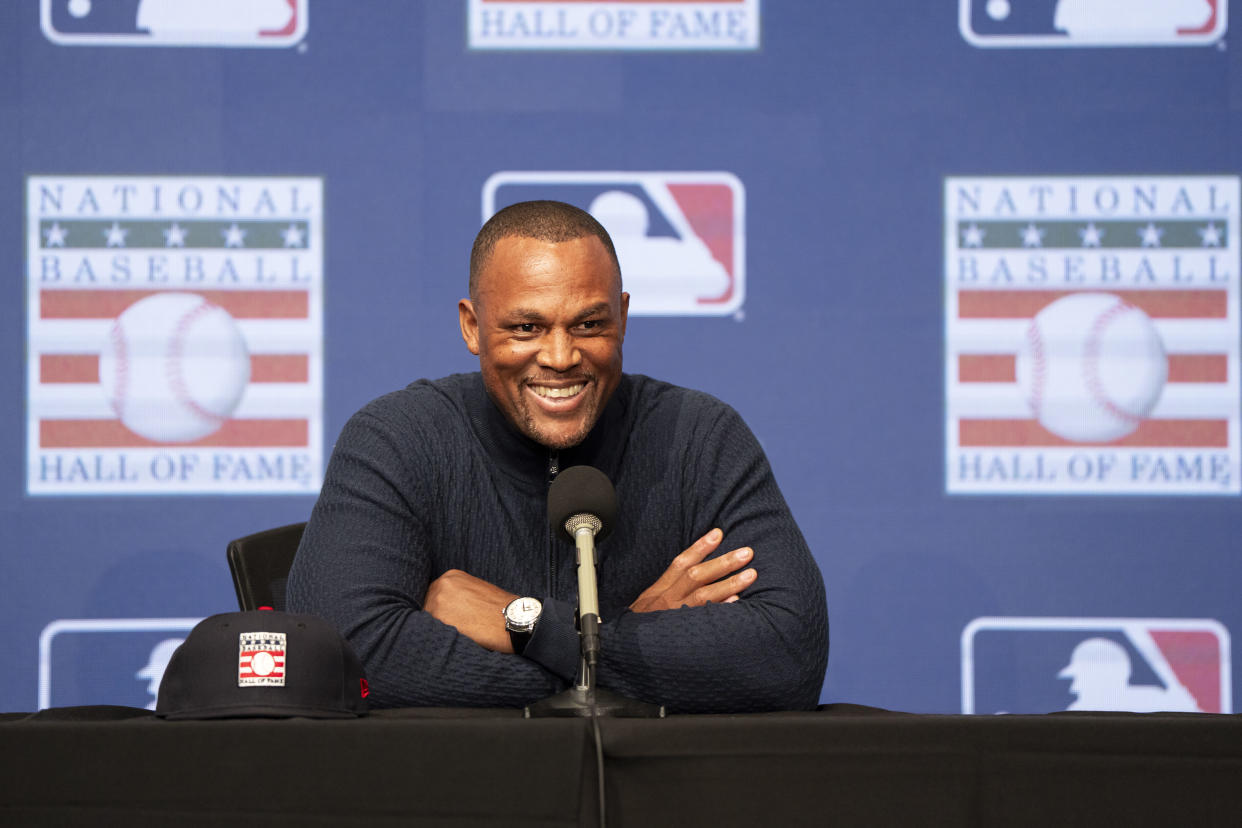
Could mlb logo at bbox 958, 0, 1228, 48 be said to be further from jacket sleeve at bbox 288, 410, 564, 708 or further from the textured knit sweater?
jacket sleeve at bbox 288, 410, 564, 708

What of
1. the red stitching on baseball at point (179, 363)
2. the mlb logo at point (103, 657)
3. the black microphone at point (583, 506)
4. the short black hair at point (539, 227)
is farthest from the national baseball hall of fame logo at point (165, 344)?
the black microphone at point (583, 506)

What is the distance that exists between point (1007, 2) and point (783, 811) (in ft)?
8.70

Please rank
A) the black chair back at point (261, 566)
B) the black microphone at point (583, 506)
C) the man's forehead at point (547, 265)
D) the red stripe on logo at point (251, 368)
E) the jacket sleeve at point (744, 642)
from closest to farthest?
the black microphone at point (583, 506) → the jacket sleeve at point (744, 642) → the man's forehead at point (547, 265) → the black chair back at point (261, 566) → the red stripe on logo at point (251, 368)

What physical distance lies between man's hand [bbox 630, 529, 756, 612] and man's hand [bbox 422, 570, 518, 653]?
0.73 feet

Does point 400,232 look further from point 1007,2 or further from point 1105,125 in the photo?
point 1105,125

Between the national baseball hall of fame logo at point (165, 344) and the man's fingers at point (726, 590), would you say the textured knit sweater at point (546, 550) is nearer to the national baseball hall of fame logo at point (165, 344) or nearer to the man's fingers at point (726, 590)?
the man's fingers at point (726, 590)

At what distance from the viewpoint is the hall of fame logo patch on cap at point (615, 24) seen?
2.93 m

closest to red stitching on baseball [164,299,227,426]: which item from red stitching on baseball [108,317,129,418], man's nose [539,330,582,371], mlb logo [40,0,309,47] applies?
red stitching on baseball [108,317,129,418]

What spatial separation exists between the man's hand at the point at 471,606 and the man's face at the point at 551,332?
25 cm

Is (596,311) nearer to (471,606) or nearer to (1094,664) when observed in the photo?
(471,606)

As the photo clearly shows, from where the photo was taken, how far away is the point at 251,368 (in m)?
2.92

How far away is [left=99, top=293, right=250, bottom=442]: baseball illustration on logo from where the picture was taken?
2.89 metres

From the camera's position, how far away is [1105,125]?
9.74 feet

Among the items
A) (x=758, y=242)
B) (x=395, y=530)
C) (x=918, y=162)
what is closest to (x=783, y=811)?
(x=395, y=530)
